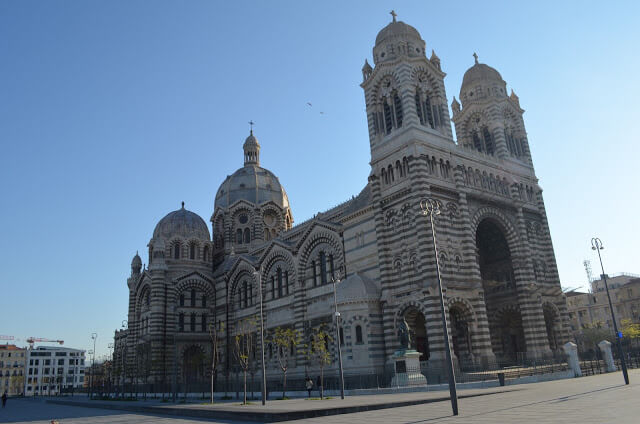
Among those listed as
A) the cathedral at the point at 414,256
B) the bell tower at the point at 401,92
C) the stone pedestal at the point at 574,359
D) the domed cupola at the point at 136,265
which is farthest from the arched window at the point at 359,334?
the domed cupola at the point at 136,265

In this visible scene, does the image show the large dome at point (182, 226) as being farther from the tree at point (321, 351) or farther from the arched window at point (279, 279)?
A: the tree at point (321, 351)

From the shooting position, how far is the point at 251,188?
66.9m

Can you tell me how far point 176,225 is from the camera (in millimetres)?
61469

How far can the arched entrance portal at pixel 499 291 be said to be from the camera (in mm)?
40906

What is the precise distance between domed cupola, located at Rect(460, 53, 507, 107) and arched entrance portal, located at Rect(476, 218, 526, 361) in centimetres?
1275

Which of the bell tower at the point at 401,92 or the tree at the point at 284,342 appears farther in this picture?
the bell tower at the point at 401,92

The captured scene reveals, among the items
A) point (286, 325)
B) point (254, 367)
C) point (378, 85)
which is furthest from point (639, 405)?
point (254, 367)

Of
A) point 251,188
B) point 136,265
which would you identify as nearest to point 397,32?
point 251,188

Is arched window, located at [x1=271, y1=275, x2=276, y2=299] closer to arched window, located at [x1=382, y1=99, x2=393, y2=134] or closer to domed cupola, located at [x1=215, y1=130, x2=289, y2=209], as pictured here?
domed cupola, located at [x1=215, y1=130, x2=289, y2=209]

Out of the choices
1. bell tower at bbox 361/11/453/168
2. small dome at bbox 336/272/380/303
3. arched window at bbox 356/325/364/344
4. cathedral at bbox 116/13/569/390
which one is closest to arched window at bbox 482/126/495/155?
cathedral at bbox 116/13/569/390

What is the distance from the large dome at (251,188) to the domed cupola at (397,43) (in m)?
28.8

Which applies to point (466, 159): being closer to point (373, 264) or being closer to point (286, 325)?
point (373, 264)

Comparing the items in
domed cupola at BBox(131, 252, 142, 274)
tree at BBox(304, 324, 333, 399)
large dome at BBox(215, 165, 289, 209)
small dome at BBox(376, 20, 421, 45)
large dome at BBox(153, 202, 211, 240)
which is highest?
small dome at BBox(376, 20, 421, 45)

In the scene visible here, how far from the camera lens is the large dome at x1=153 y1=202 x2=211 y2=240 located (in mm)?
60812
